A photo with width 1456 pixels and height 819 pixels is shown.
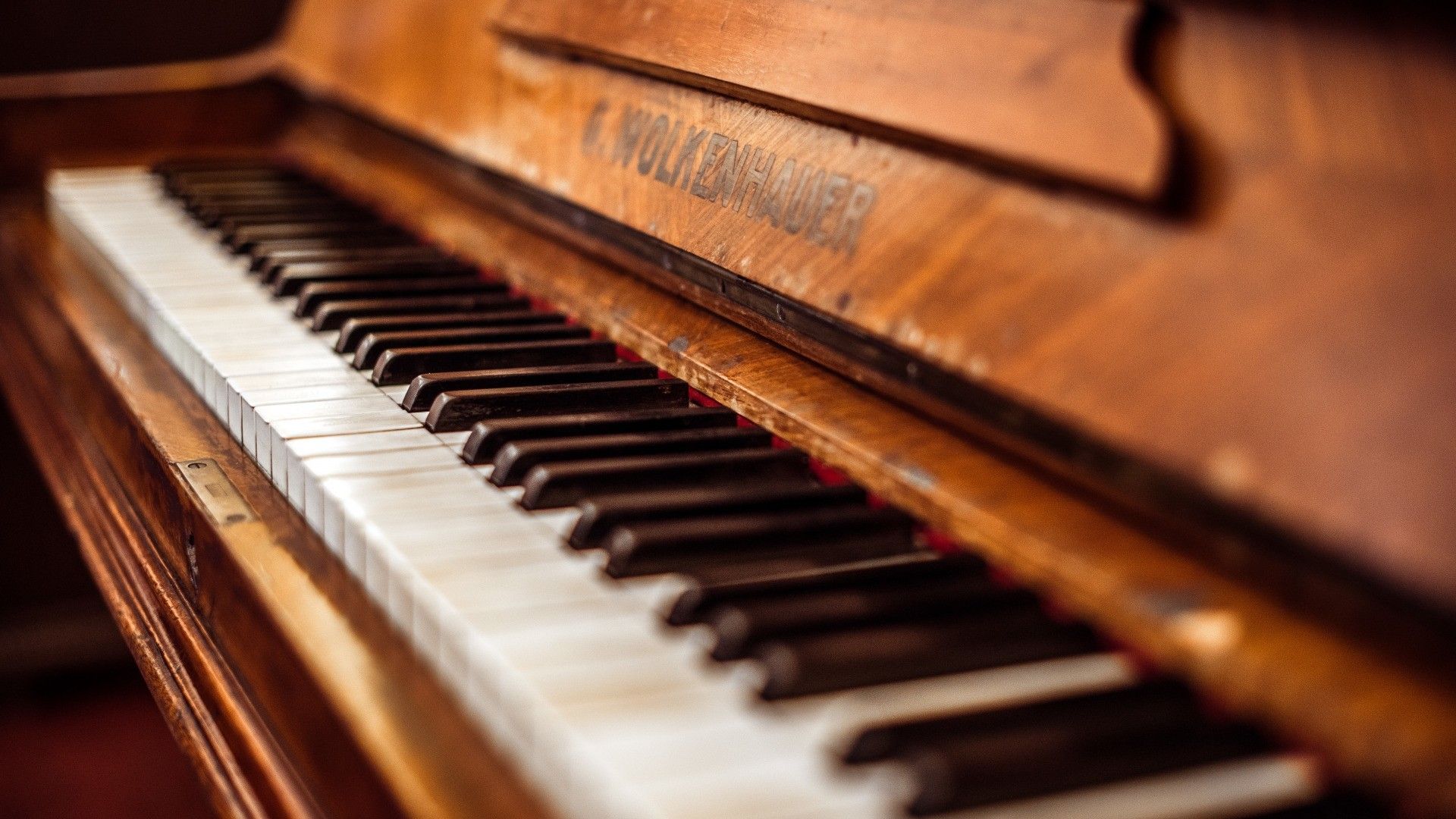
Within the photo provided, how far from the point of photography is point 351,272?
6.11 ft

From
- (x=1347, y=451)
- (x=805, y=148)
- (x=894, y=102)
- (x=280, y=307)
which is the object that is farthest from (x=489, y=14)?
(x=1347, y=451)

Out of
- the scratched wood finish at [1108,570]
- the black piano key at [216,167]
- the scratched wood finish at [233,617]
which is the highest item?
the scratched wood finish at [1108,570]

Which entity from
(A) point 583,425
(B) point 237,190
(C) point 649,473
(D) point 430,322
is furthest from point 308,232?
(C) point 649,473

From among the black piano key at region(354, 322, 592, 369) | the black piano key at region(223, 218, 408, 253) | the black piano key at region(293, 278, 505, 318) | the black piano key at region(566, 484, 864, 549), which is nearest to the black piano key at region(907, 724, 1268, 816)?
the black piano key at region(566, 484, 864, 549)

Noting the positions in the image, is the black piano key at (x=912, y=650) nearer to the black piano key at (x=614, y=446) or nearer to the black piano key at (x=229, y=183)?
the black piano key at (x=614, y=446)

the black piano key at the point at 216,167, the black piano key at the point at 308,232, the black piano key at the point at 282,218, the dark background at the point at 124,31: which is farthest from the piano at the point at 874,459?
the dark background at the point at 124,31

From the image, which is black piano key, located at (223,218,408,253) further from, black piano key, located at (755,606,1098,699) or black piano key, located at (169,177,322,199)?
black piano key, located at (755,606,1098,699)

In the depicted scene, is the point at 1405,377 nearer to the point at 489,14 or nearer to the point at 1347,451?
the point at 1347,451

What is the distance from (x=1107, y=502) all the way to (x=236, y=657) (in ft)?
2.62

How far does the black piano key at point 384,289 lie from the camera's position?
1.74m

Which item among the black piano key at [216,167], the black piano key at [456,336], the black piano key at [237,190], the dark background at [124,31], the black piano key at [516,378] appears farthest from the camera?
the dark background at [124,31]

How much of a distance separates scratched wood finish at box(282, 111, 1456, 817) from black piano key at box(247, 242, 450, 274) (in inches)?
15.0

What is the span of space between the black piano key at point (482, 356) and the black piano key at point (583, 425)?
0.63 ft

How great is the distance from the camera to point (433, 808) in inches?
33.8
